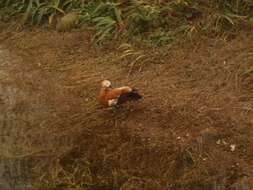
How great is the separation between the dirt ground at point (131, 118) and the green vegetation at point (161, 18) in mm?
165

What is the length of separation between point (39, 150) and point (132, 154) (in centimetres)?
70

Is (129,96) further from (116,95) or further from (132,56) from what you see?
(132,56)

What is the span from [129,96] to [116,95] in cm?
11

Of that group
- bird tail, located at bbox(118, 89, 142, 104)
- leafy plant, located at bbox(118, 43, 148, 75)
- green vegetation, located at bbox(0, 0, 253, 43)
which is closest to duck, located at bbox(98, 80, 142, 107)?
bird tail, located at bbox(118, 89, 142, 104)

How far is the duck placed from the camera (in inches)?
188

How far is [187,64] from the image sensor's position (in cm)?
549

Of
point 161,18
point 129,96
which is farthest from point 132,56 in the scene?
point 129,96

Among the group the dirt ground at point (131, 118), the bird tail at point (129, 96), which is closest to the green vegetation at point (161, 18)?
the dirt ground at point (131, 118)

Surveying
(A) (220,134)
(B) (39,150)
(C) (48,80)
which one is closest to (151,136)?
(A) (220,134)

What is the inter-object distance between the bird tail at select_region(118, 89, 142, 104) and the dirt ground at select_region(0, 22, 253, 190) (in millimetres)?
102

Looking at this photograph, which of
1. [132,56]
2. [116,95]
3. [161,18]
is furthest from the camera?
[161,18]

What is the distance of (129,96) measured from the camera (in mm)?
4812

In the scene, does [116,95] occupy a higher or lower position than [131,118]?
higher

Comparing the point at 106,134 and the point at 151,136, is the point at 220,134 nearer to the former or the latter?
the point at 151,136
